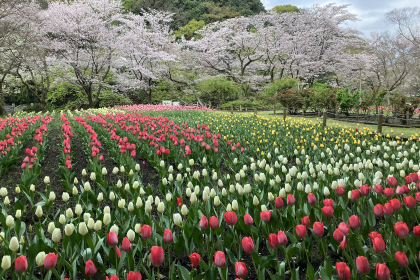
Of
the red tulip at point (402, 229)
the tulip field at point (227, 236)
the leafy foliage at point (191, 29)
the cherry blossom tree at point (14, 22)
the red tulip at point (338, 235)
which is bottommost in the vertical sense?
the tulip field at point (227, 236)

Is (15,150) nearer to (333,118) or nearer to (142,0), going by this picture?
(333,118)

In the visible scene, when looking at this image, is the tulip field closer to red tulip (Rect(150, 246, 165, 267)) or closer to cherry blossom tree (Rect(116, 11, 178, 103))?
red tulip (Rect(150, 246, 165, 267))

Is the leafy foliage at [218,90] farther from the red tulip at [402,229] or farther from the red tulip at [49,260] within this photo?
the red tulip at [49,260]

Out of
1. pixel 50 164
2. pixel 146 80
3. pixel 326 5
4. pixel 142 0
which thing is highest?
pixel 142 0

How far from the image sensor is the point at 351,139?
583cm

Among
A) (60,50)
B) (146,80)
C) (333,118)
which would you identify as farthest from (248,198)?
(146,80)

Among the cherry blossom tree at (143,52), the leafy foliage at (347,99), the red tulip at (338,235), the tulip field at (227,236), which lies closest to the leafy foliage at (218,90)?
the cherry blossom tree at (143,52)

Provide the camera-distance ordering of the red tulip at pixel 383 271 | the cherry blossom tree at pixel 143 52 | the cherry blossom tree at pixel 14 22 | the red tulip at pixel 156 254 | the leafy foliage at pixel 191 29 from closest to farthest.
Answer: the red tulip at pixel 383 271 < the red tulip at pixel 156 254 < the cherry blossom tree at pixel 14 22 < the cherry blossom tree at pixel 143 52 < the leafy foliage at pixel 191 29

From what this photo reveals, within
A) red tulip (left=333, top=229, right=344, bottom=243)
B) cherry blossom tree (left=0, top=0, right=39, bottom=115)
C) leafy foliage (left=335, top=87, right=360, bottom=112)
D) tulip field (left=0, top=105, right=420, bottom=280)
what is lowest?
tulip field (left=0, top=105, right=420, bottom=280)

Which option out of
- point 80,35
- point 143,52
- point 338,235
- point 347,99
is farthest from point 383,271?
point 143,52

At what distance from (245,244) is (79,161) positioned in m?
4.36

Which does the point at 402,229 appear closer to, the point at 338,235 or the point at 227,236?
the point at 338,235

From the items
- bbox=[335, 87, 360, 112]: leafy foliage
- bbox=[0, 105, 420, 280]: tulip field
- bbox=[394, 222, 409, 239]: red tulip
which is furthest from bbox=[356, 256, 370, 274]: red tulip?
bbox=[335, 87, 360, 112]: leafy foliage

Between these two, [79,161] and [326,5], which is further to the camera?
[326,5]
